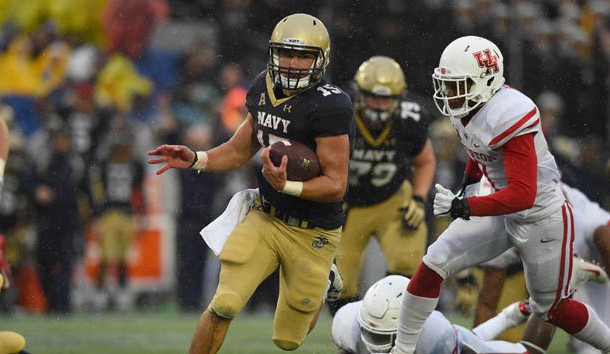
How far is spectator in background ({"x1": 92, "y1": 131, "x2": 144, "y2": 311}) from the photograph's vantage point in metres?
10.9

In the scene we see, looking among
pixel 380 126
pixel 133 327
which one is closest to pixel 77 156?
pixel 133 327

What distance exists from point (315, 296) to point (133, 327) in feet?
12.8

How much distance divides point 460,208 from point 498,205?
16 cm

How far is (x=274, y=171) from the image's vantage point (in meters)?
5.47

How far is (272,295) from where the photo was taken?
36.7 ft

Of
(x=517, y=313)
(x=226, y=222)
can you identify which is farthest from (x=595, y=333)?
(x=226, y=222)

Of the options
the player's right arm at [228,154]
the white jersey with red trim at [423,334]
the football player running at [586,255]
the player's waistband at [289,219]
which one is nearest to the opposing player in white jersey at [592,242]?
the football player running at [586,255]

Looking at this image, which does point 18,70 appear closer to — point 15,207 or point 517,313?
point 15,207

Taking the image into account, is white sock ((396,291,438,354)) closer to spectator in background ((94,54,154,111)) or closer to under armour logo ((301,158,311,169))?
under armour logo ((301,158,311,169))

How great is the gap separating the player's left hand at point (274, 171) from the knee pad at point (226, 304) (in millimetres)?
516

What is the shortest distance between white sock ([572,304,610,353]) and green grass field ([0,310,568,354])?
1.68 metres

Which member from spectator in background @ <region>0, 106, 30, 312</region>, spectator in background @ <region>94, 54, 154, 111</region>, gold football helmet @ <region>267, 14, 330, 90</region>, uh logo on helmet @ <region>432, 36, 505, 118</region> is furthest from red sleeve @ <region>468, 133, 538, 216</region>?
spectator in background @ <region>94, 54, 154, 111</region>

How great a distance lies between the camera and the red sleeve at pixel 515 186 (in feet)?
17.6

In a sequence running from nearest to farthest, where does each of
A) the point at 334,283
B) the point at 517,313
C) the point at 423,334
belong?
the point at 423,334 < the point at 517,313 < the point at 334,283
